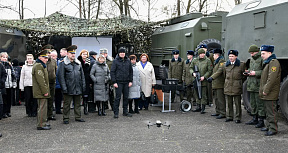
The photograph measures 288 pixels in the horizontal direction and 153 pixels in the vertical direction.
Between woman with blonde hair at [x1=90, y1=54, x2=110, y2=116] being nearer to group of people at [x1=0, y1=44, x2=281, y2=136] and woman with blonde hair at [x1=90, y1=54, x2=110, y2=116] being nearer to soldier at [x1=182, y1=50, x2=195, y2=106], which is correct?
group of people at [x1=0, y1=44, x2=281, y2=136]

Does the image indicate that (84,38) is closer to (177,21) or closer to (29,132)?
(177,21)

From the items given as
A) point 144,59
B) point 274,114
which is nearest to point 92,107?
point 144,59

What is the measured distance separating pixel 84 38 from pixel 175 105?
23.8 feet

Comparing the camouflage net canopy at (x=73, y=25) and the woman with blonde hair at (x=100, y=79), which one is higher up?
the camouflage net canopy at (x=73, y=25)

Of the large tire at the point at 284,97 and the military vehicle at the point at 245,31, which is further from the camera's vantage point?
the military vehicle at the point at 245,31

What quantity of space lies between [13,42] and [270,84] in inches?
440

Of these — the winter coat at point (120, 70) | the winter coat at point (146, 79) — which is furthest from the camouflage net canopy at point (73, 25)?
the winter coat at point (120, 70)

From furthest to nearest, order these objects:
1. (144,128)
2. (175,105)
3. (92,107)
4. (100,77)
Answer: (175,105) < (92,107) < (100,77) < (144,128)

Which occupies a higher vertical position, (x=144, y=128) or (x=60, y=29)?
(x=60, y=29)

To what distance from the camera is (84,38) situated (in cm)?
1527

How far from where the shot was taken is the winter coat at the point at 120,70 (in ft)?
25.6

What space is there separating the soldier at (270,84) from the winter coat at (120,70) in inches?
128

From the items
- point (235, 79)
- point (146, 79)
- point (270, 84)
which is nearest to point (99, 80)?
point (146, 79)

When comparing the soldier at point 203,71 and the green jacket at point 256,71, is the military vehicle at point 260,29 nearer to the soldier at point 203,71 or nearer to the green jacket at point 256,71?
the green jacket at point 256,71
